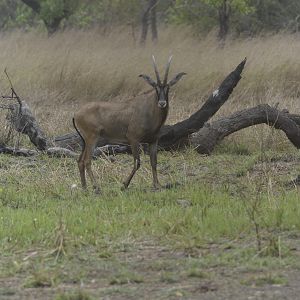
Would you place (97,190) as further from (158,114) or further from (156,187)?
(158,114)

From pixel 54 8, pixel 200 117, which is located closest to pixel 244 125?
pixel 200 117

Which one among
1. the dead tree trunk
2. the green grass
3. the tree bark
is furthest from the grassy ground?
the tree bark

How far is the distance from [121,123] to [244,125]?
307 cm

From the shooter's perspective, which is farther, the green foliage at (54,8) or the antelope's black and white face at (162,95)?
the green foliage at (54,8)

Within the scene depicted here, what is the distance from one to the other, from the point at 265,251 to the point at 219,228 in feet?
2.86

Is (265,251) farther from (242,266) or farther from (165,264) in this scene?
(165,264)

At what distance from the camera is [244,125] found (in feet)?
40.5

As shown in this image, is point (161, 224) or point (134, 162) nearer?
point (161, 224)

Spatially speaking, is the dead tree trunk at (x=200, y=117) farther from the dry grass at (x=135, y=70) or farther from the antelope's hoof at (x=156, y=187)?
the dry grass at (x=135, y=70)

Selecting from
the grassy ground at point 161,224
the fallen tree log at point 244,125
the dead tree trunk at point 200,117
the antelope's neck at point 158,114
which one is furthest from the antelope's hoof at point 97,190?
the fallen tree log at point 244,125

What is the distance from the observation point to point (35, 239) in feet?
23.1

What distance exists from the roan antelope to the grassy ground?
0.42 m

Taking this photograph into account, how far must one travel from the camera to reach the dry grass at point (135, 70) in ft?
57.0

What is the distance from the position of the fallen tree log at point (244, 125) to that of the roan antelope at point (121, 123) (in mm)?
2653
